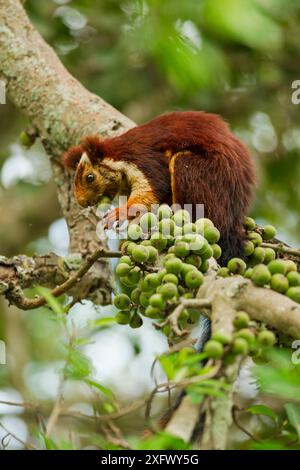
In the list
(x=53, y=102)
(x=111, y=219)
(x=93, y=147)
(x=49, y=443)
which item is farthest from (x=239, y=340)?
(x=53, y=102)

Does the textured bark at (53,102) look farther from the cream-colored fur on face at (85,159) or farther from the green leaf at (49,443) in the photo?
the green leaf at (49,443)

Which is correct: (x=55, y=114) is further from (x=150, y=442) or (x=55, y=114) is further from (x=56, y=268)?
(x=150, y=442)

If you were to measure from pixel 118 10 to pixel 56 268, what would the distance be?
2.75 metres

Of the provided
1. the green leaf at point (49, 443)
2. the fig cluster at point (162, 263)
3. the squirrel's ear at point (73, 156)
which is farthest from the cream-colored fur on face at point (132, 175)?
the green leaf at point (49, 443)

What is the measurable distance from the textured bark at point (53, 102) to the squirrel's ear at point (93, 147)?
0.23 feet

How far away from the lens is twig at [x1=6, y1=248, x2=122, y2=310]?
7.47 ft

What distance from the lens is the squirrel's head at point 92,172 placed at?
11.5 feet

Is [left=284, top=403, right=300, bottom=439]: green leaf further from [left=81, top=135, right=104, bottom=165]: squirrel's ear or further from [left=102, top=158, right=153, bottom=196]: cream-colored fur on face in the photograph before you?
[left=81, top=135, right=104, bottom=165]: squirrel's ear

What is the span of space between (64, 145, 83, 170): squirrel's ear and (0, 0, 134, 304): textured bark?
95mm

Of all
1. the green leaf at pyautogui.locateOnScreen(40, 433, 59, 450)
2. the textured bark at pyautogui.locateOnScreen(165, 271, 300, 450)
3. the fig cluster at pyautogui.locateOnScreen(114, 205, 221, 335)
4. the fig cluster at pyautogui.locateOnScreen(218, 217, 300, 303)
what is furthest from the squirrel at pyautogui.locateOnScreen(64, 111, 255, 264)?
the green leaf at pyautogui.locateOnScreen(40, 433, 59, 450)

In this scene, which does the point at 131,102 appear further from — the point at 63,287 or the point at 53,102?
the point at 63,287

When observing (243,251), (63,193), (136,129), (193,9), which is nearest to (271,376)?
(193,9)

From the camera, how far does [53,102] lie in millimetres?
3527

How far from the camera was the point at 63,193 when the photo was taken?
12.4ft
